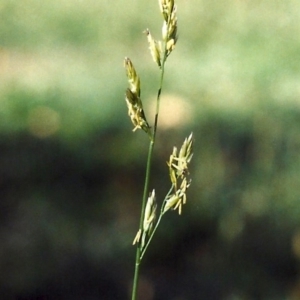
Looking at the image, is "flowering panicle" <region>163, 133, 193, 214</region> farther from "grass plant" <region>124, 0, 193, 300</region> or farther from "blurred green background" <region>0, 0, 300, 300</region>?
"blurred green background" <region>0, 0, 300, 300</region>

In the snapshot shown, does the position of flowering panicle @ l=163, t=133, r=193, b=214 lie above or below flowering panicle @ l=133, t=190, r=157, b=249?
above

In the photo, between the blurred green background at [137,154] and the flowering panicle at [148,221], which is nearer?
the flowering panicle at [148,221]

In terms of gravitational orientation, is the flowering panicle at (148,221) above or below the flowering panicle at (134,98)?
below

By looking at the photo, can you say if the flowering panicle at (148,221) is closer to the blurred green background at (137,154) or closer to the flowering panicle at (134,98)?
the flowering panicle at (134,98)

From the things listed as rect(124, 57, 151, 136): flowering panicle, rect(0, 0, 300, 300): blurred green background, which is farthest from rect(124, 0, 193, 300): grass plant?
rect(0, 0, 300, 300): blurred green background

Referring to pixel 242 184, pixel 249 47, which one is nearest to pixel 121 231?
pixel 242 184

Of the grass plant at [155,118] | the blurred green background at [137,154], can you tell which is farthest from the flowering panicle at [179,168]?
the blurred green background at [137,154]

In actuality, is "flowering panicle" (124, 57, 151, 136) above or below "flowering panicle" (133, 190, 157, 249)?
above

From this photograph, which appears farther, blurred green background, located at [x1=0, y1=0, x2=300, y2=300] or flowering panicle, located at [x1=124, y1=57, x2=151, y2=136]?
blurred green background, located at [x1=0, y1=0, x2=300, y2=300]
